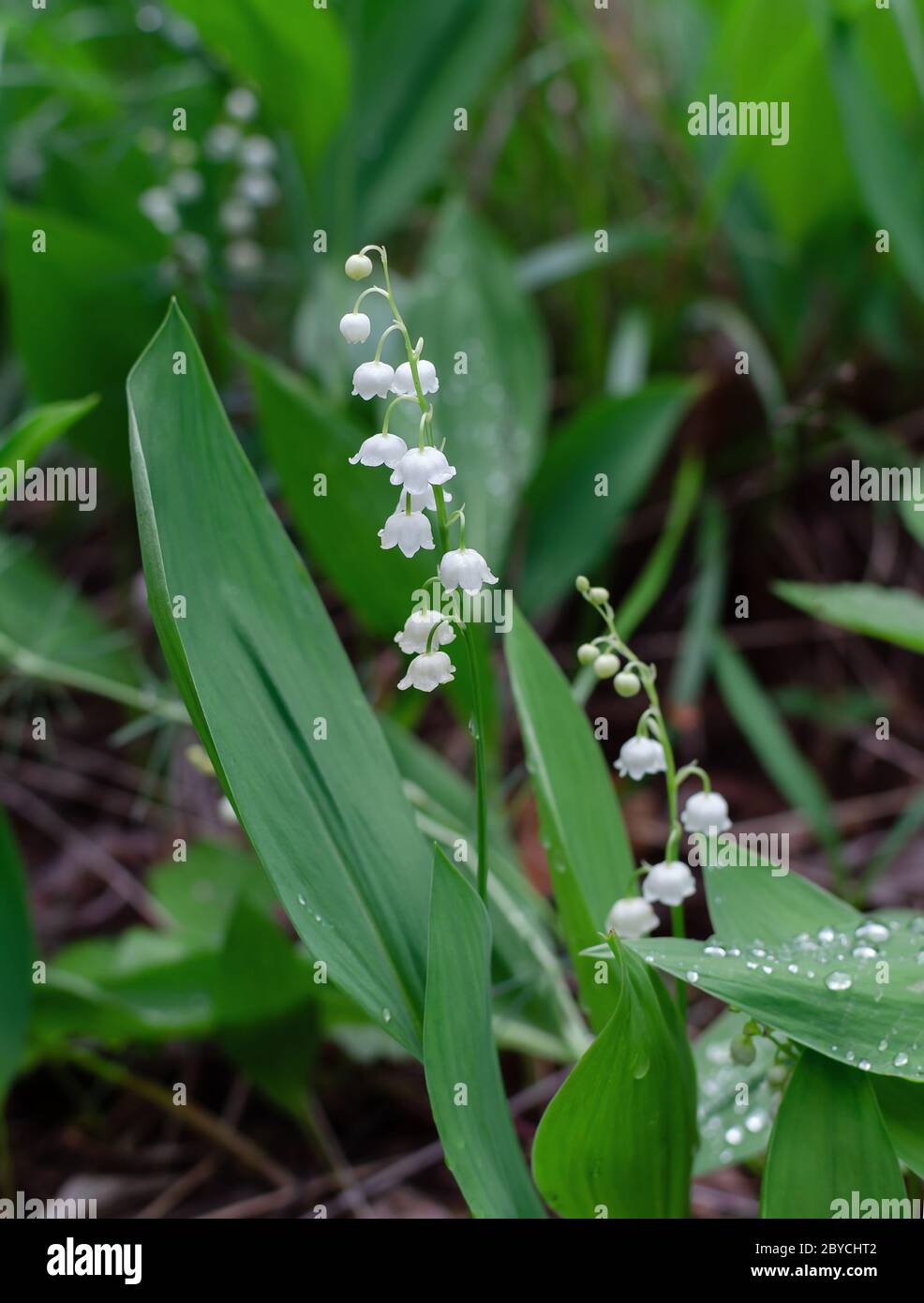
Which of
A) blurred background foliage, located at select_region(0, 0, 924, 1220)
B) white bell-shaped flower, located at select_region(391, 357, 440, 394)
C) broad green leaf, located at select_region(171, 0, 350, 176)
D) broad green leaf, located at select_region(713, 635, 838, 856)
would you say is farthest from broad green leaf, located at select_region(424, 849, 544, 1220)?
broad green leaf, located at select_region(171, 0, 350, 176)

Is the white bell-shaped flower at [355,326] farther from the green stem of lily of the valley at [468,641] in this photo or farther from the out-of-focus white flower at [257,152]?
the out-of-focus white flower at [257,152]

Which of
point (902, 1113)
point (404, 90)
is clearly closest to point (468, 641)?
point (902, 1113)

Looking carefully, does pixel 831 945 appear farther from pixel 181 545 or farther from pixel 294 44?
pixel 294 44

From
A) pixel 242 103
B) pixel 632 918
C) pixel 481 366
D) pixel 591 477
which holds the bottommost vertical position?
pixel 632 918

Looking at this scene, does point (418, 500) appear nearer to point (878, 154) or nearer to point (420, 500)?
point (420, 500)

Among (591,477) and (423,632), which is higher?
(591,477)

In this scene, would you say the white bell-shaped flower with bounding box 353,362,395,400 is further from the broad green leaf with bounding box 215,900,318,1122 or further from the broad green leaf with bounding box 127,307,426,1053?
the broad green leaf with bounding box 215,900,318,1122

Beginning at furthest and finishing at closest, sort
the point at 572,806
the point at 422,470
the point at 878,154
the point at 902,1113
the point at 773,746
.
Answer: the point at 878,154 → the point at 773,746 → the point at 572,806 → the point at 902,1113 → the point at 422,470
